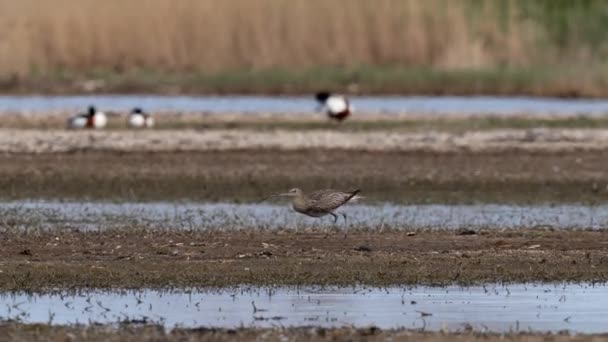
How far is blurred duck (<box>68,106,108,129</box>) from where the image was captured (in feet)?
75.4

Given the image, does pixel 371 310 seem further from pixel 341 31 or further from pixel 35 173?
pixel 341 31

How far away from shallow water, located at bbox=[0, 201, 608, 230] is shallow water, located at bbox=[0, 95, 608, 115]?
9.77 metres

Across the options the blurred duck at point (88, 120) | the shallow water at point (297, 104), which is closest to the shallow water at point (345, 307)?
the blurred duck at point (88, 120)

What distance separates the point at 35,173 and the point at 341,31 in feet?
45.7

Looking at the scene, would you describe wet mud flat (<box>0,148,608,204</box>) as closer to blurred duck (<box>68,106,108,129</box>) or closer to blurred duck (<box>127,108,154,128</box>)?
blurred duck (<box>68,106,108,129</box>)

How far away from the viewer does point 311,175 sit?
18.4 m

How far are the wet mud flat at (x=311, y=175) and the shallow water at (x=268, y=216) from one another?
0.66m

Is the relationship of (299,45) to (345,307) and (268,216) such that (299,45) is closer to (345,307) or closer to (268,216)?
(268,216)

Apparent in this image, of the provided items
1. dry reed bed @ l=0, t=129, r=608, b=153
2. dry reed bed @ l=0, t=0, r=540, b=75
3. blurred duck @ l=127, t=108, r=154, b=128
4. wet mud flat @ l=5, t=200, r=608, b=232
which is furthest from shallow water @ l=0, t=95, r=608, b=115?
wet mud flat @ l=5, t=200, r=608, b=232

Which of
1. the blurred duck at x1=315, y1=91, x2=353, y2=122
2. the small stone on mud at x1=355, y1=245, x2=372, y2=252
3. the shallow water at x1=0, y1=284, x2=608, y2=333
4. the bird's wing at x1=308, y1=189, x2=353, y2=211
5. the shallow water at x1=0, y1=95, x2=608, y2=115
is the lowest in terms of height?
the shallow water at x1=0, y1=95, x2=608, y2=115

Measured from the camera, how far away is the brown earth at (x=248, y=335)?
8367 millimetres

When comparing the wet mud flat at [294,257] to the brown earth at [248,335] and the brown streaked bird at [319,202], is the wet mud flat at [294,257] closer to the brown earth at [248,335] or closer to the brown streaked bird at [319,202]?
the brown streaked bird at [319,202]

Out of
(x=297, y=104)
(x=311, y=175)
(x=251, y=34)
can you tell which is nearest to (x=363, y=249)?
(x=311, y=175)

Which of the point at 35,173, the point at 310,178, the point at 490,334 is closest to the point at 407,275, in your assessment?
the point at 490,334
